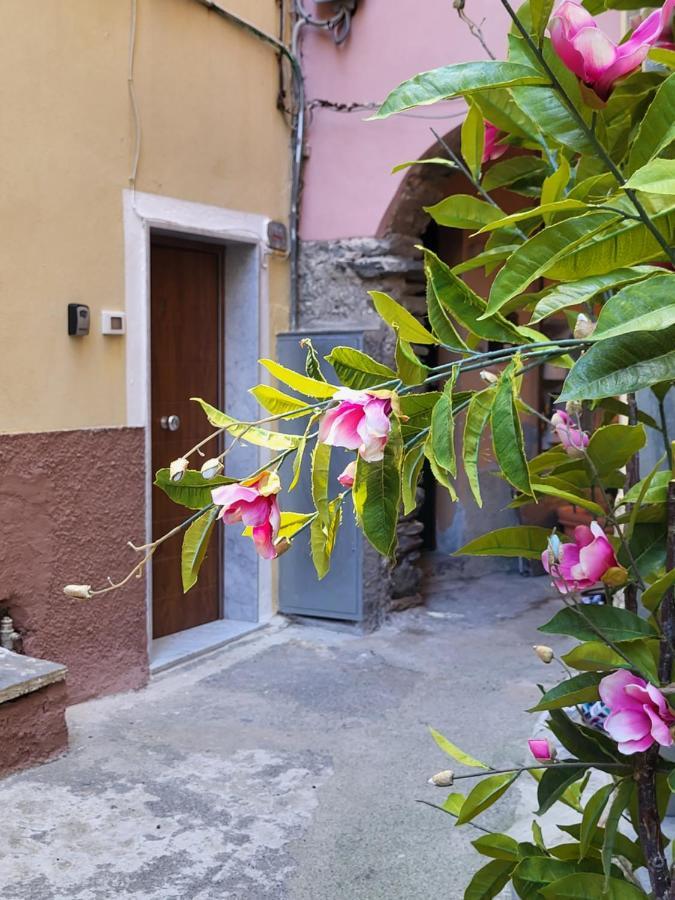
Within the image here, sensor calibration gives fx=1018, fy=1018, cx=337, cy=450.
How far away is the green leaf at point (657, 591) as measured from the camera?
1.08 m

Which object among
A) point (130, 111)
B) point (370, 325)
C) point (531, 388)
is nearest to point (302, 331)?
point (370, 325)

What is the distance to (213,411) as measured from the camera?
1024 mm

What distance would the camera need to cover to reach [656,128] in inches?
37.0

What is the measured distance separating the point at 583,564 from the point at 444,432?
0.95 feet

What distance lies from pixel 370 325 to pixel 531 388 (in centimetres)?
248

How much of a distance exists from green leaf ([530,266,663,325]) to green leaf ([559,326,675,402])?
71 mm

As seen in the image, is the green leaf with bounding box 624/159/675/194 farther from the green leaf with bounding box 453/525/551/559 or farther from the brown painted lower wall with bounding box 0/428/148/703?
the brown painted lower wall with bounding box 0/428/148/703

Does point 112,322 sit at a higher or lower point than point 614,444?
higher

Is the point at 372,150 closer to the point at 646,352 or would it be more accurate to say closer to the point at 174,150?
the point at 174,150

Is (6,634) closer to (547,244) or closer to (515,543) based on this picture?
(515,543)

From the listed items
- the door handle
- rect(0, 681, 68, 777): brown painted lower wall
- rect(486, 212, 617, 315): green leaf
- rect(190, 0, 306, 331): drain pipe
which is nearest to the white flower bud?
rect(486, 212, 617, 315): green leaf

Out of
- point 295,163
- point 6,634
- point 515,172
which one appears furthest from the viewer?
point 295,163

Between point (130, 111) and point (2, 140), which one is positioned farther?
point (130, 111)

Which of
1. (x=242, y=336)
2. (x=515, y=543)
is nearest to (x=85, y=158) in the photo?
(x=242, y=336)
